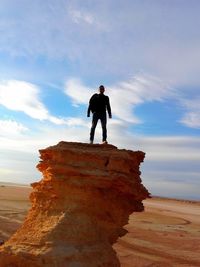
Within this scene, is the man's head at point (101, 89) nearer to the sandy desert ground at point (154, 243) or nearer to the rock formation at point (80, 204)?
the rock formation at point (80, 204)

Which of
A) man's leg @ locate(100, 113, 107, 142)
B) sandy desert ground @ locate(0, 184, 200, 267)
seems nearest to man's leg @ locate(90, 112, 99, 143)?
man's leg @ locate(100, 113, 107, 142)

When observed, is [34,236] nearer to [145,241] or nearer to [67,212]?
[67,212]


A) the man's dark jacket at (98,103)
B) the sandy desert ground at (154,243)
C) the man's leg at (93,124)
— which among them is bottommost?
the sandy desert ground at (154,243)

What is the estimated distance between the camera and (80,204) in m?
10.6

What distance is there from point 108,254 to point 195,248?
44.7 ft

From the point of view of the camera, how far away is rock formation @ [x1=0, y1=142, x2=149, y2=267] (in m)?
9.97

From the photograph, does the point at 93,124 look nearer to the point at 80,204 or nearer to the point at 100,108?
the point at 100,108

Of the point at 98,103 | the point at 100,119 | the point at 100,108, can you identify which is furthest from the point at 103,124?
the point at 98,103

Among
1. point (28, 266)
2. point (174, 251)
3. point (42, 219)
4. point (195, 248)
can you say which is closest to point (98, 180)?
point (42, 219)

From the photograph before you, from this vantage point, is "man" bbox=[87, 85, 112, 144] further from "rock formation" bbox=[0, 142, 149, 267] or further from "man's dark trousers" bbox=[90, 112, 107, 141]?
"rock formation" bbox=[0, 142, 149, 267]

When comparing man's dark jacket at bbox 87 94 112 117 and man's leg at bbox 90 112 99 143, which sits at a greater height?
man's dark jacket at bbox 87 94 112 117

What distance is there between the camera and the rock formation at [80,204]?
997cm

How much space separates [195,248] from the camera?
74.5 feet

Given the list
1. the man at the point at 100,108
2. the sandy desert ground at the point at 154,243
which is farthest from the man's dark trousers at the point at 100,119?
the sandy desert ground at the point at 154,243
